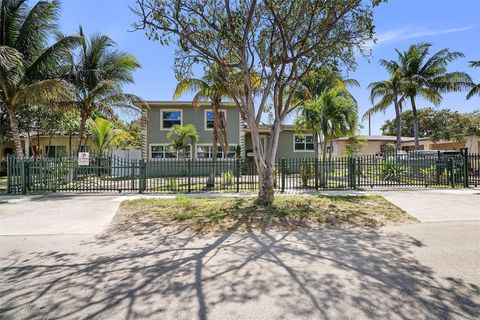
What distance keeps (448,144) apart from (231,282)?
109 feet

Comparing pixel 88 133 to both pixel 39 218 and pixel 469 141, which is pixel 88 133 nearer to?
pixel 39 218

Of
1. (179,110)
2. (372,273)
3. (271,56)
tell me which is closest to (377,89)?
(179,110)

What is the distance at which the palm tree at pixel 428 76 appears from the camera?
24.4 m

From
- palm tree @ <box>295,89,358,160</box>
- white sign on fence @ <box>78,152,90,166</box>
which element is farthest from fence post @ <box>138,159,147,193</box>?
palm tree @ <box>295,89,358,160</box>

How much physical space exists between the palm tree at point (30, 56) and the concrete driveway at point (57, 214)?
4.64 m

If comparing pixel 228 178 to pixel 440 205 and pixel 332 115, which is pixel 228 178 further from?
pixel 440 205

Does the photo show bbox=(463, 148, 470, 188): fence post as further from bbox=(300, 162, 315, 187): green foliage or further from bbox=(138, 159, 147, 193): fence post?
bbox=(138, 159, 147, 193): fence post

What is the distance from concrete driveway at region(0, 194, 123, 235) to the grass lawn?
73 centimetres

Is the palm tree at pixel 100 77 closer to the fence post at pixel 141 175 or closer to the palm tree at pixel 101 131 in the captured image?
the palm tree at pixel 101 131

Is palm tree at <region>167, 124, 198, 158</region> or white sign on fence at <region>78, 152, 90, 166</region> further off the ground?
palm tree at <region>167, 124, 198, 158</region>

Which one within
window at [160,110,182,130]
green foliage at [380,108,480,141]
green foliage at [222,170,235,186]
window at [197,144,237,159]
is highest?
green foliage at [380,108,480,141]

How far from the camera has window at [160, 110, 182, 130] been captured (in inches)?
899

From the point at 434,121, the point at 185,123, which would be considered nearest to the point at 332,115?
the point at 185,123

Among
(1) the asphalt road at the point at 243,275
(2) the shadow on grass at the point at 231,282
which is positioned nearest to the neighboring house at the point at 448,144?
(1) the asphalt road at the point at 243,275
